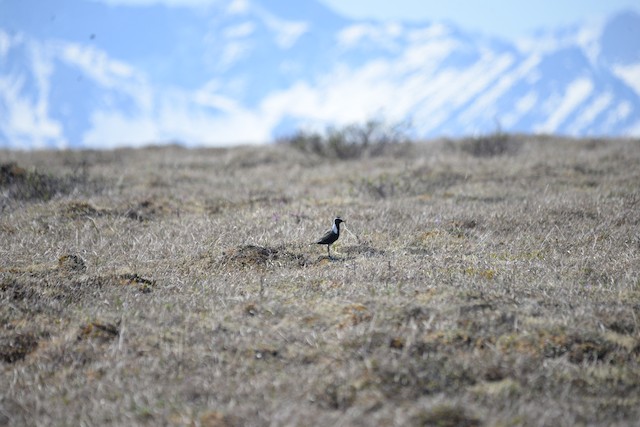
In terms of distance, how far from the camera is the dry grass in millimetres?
4652

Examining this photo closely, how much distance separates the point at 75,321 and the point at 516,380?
11.9 feet

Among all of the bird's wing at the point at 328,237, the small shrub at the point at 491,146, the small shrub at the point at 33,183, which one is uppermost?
the small shrub at the point at 491,146

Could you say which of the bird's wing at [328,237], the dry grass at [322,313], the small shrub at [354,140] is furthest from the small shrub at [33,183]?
the small shrub at [354,140]

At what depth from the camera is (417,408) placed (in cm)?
444

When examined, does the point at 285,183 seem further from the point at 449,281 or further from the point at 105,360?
the point at 105,360

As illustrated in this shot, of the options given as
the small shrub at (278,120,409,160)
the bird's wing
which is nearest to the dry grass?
the bird's wing

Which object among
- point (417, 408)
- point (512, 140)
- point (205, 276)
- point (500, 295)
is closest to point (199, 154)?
point (512, 140)

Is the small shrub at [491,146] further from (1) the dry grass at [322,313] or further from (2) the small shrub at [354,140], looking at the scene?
(1) the dry grass at [322,313]

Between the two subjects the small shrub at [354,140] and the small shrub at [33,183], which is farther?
the small shrub at [354,140]

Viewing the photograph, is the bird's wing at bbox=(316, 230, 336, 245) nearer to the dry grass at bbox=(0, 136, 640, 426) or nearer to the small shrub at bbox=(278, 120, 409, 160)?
the dry grass at bbox=(0, 136, 640, 426)

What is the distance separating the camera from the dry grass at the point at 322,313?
4652mm

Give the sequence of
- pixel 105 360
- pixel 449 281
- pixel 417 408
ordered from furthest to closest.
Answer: pixel 449 281 < pixel 105 360 < pixel 417 408

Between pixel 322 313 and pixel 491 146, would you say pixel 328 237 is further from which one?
pixel 491 146

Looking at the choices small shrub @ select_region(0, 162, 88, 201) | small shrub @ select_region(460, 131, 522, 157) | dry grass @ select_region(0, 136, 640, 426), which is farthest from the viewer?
small shrub @ select_region(460, 131, 522, 157)
